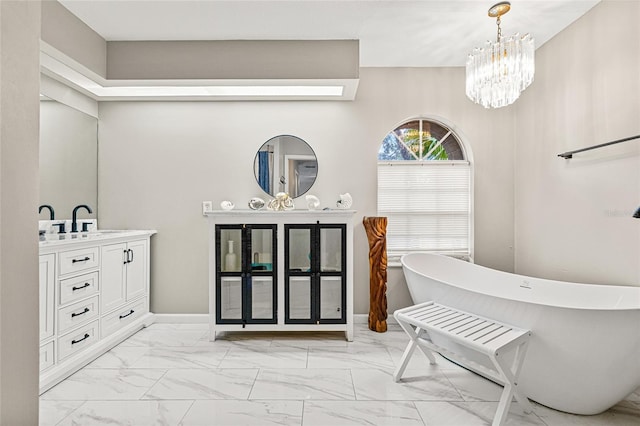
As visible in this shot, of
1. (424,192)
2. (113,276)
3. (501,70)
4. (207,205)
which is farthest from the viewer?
(424,192)

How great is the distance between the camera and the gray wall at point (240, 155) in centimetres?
351

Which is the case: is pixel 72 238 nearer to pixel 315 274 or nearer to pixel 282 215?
pixel 282 215

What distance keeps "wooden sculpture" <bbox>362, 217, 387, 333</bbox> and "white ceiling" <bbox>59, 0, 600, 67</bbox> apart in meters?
1.66

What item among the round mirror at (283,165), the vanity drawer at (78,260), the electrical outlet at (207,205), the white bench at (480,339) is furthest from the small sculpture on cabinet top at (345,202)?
the vanity drawer at (78,260)

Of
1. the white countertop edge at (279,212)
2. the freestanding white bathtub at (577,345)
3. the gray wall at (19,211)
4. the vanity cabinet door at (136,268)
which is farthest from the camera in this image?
the vanity cabinet door at (136,268)

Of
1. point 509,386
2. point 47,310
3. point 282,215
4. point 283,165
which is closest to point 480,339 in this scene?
point 509,386

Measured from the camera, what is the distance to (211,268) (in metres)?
3.04

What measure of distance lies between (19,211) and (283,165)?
286 centimetres

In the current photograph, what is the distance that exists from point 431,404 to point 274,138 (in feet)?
8.80

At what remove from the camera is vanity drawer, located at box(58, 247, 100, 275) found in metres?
Answer: 2.34

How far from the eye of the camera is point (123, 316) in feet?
9.98

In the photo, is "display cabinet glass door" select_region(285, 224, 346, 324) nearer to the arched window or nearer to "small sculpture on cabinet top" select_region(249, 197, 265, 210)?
"small sculpture on cabinet top" select_region(249, 197, 265, 210)

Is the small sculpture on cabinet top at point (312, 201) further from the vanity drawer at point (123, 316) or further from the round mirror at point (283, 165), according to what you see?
the vanity drawer at point (123, 316)

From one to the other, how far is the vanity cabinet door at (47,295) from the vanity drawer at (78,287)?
9 cm
